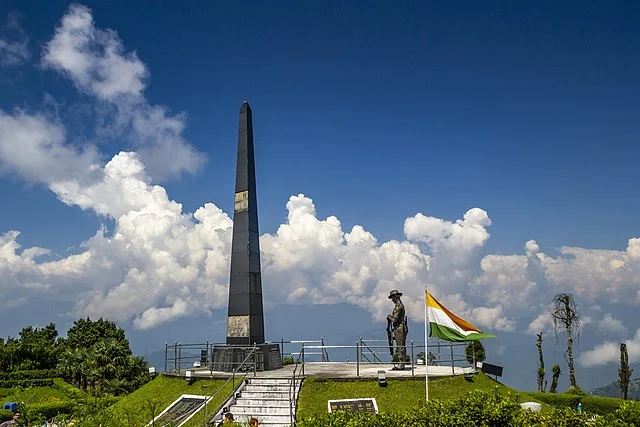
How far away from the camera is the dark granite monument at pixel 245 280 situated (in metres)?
23.5

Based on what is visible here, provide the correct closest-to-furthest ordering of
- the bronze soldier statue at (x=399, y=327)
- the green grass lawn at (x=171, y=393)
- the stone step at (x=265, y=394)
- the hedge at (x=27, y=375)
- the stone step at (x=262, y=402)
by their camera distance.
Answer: the stone step at (x=262, y=402), the green grass lawn at (x=171, y=393), the stone step at (x=265, y=394), the bronze soldier statue at (x=399, y=327), the hedge at (x=27, y=375)

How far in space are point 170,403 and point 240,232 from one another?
8.79m

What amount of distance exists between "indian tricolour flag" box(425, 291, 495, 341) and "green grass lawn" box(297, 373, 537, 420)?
2.33 m

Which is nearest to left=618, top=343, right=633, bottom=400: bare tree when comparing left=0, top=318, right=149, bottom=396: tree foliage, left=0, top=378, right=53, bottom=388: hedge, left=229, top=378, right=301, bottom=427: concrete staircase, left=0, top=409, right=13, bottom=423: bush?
left=229, top=378, right=301, bottom=427: concrete staircase

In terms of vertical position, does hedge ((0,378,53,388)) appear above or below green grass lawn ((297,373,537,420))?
below

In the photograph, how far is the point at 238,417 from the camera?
17969 mm

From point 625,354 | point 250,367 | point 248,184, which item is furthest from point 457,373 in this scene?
point 625,354

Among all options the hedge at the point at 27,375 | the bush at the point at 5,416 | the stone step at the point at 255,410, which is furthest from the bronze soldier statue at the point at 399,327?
the hedge at the point at 27,375

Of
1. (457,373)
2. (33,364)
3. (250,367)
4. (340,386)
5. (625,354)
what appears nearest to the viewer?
(340,386)

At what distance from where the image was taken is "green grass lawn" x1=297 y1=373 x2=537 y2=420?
1789cm

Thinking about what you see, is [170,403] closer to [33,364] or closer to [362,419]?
[362,419]

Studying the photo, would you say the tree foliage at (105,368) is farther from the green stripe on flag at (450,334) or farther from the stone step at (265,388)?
the green stripe on flag at (450,334)

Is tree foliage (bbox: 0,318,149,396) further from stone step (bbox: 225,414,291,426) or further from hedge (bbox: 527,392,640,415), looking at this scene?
hedge (bbox: 527,392,640,415)

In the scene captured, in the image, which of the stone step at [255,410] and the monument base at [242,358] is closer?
the stone step at [255,410]
